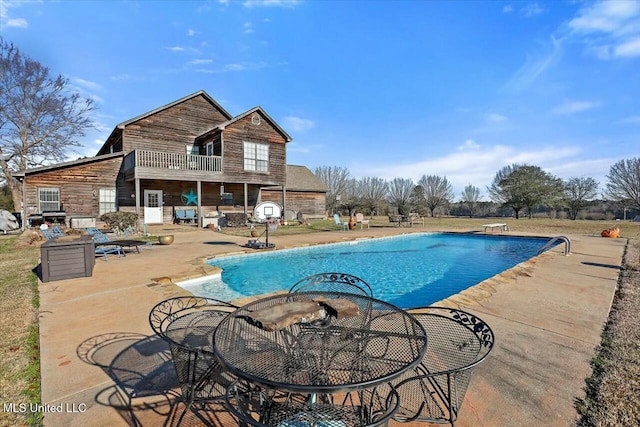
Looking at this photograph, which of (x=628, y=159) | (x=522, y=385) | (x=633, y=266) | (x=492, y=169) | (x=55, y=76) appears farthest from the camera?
(x=492, y=169)

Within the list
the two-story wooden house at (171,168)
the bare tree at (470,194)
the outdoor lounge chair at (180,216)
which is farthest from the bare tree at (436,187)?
the outdoor lounge chair at (180,216)

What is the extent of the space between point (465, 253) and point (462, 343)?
11.2 metres

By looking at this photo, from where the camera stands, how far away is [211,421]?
199cm

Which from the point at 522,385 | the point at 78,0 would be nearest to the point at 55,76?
the point at 78,0

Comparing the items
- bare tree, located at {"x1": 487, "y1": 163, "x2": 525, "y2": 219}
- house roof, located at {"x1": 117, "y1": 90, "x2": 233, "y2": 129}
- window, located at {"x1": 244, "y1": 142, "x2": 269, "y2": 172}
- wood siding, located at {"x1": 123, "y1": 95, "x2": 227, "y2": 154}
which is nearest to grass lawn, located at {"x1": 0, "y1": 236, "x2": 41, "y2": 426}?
house roof, located at {"x1": 117, "y1": 90, "x2": 233, "y2": 129}

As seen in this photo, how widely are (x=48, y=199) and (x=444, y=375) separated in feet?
64.4

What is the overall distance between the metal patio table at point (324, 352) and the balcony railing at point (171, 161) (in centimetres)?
1549

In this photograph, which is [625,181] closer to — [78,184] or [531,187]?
[531,187]

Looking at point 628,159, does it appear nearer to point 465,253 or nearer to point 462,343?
point 465,253

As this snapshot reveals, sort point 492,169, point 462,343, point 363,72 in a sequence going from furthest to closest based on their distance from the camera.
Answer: point 492,169 → point 363,72 → point 462,343

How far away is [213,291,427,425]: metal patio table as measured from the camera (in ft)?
4.71

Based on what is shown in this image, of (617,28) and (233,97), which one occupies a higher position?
(233,97)

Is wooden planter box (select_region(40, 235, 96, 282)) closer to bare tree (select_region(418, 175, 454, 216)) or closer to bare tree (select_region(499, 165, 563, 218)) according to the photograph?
bare tree (select_region(499, 165, 563, 218))

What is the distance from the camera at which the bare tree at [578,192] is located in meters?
31.4
